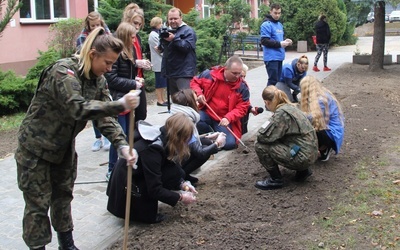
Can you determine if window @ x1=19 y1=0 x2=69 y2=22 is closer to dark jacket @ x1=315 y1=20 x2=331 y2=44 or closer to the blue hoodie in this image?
the blue hoodie

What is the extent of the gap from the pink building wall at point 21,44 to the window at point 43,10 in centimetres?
25

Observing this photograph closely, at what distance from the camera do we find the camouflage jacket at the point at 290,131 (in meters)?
5.09

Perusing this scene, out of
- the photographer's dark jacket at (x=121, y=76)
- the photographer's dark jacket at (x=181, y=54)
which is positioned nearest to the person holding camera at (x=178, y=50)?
the photographer's dark jacket at (x=181, y=54)

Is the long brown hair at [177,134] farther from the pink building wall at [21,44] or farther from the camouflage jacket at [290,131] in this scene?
the pink building wall at [21,44]

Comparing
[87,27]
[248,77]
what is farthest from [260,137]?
[248,77]

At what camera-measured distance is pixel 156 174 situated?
4.27 metres

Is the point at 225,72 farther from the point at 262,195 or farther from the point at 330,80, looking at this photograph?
the point at 330,80

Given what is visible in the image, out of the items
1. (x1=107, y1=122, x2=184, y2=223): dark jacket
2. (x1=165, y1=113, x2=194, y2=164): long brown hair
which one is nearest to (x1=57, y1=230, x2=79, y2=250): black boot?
(x1=107, y1=122, x2=184, y2=223): dark jacket

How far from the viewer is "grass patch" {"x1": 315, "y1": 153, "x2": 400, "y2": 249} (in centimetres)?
398

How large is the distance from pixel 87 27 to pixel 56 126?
2.73 m

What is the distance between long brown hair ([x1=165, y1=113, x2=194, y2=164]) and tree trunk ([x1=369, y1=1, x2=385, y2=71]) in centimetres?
1208

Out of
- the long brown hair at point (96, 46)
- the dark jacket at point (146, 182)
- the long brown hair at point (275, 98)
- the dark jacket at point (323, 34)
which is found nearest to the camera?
the long brown hair at point (96, 46)

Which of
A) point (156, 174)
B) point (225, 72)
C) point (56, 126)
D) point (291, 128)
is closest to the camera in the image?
point (56, 126)

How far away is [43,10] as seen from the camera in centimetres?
1484
